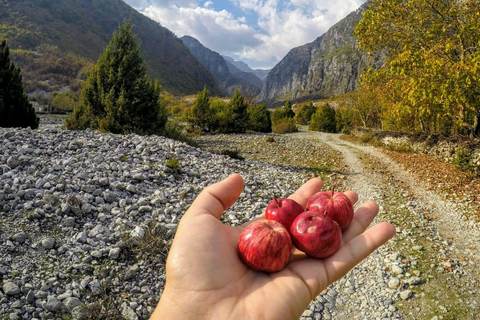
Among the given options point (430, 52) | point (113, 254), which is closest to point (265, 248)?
point (113, 254)

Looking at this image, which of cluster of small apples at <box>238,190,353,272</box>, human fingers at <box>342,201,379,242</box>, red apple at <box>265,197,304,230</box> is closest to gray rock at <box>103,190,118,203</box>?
red apple at <box>265,197,304,230</box>

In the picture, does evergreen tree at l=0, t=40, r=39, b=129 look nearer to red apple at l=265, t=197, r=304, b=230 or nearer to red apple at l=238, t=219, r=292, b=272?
red apple at l=265, t=197, r=304, b=230

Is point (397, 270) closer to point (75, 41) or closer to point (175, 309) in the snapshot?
point (175, 309)

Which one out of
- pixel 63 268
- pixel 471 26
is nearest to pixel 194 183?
pixel 63 268

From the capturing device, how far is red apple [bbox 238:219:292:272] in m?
2.53

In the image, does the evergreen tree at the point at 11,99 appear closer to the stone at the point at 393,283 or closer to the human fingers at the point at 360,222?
the human fingers at the point at 360,222

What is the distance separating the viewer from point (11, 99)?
13.9m

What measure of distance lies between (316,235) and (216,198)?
3.72 feet

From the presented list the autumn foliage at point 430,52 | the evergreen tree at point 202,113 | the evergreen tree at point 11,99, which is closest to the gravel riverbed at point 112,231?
the autumn foliage at point 430,52

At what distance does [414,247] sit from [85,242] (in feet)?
22.7

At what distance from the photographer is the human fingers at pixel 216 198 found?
117 inches

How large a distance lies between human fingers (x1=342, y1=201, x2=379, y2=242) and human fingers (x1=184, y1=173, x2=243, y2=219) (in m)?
1.39

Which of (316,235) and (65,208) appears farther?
(65,208)

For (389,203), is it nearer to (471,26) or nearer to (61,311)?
(471,26)
